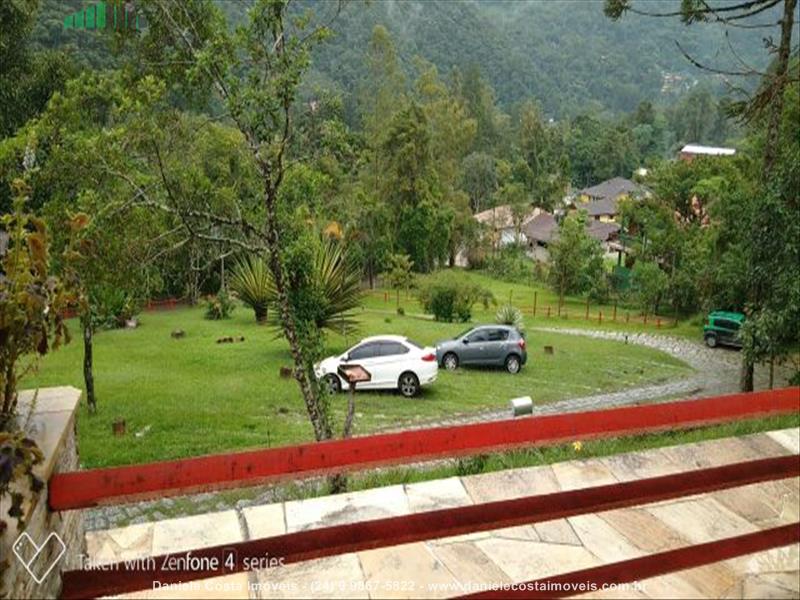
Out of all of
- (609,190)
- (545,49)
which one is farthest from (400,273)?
(545,49)

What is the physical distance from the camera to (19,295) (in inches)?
68.2

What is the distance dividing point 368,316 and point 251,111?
18.3m

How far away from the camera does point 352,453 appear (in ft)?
5.79

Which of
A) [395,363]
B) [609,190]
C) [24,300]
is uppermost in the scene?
[609,190]

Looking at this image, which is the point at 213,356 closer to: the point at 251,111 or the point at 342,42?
the point at 251,111

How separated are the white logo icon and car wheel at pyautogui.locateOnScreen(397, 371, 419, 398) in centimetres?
1142

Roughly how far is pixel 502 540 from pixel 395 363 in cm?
991

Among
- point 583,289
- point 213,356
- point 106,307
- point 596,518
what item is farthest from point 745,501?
point 583,289

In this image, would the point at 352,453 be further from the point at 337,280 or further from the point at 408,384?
the point at 408,384

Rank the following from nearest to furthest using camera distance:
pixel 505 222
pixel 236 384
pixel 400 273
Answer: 1. pixel 236 384
2. pixel 400 273
3. pixel 505 222

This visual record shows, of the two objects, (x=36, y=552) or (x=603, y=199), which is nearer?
(x=36, y=552)

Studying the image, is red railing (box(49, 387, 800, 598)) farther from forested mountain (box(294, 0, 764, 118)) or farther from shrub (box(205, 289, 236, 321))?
forested mountain (box(294, 0, 764, 118))

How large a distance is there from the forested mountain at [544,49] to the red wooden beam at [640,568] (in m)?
57.6

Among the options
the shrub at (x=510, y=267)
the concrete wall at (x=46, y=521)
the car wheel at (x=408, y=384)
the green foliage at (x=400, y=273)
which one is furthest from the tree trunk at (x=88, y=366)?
the shrub at (x=510, y=267)
